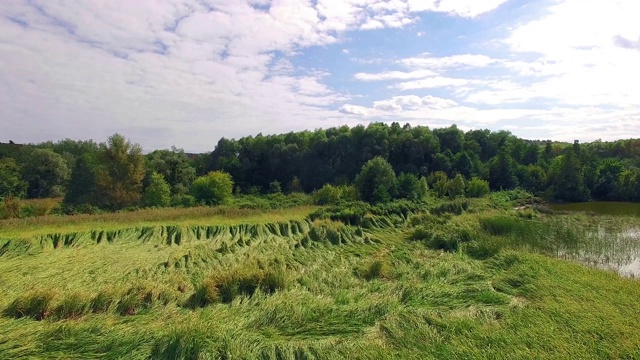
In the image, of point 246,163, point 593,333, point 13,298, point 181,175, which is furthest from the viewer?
point 246,163

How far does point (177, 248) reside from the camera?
46.2 ft

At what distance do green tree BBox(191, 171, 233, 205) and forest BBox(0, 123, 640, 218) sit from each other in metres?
0.09

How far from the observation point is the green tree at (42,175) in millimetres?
43969

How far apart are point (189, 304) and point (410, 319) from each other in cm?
491

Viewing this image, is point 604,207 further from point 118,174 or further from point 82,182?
point 82,182

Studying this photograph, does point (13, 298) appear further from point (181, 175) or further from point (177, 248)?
point (181, 175)

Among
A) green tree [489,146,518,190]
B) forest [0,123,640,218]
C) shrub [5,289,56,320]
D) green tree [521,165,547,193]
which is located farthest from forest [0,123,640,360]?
green tree [521,165,547,193]

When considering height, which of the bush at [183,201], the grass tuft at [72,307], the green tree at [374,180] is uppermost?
the green tree at [374,180]

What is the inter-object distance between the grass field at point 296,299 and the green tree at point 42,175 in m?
33.3

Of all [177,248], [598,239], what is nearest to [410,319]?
[177,248]

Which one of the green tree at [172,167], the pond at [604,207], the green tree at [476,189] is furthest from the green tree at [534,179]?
the green tree at [172,167]

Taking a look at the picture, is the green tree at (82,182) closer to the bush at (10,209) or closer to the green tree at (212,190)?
the green tree at (212,190)

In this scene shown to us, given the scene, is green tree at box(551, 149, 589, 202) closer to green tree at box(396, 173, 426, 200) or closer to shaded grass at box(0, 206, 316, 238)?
green tree at box(396, 173, 426, 200)

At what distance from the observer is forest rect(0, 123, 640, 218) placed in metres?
30.6
